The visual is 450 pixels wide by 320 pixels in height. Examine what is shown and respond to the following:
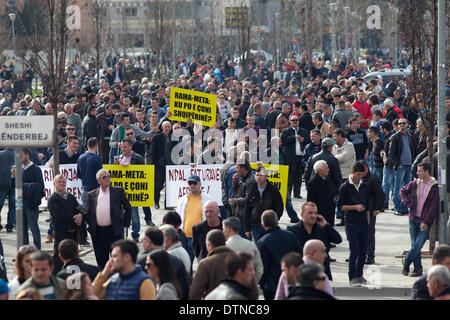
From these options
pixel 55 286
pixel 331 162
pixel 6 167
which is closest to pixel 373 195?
pixel 331 162

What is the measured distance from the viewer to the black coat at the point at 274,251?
1091 cm

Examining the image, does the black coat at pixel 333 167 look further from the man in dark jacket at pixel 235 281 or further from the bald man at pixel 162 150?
the man in dark jacket at pixel 235 281

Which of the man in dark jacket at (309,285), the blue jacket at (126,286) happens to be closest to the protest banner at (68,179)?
the blue jacket at (126,286)

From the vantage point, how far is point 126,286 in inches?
347

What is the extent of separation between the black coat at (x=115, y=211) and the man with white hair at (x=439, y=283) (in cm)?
604

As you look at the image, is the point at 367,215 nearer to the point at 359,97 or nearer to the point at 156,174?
the point at 156,174

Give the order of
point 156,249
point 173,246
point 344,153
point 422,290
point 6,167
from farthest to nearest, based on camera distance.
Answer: point 344,153 < point 6,167 < point 173,246 < point 156,249 < point 422,290

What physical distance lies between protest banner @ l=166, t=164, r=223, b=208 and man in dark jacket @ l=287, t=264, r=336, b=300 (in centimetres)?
818

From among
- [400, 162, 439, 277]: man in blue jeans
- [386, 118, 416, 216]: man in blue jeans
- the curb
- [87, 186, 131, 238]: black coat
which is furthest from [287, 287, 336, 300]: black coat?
[386, 118, 416, 216]: man in blue jeans

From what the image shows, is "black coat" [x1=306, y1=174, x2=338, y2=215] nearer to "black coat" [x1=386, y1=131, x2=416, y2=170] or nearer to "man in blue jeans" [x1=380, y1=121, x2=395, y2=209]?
"black coat" [x1=386, y1=131, x2=416, y2=170]

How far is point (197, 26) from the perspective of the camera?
264ft

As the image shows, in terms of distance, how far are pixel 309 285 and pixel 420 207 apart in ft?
19.5

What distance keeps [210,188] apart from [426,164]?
4167mm

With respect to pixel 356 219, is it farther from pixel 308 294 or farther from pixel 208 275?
pixel 308 294
